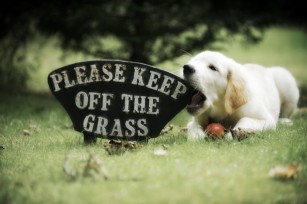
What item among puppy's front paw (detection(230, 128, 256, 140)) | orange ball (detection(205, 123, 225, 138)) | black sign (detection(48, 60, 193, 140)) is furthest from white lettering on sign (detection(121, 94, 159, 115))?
puppy's front paw (detection(230, 128, 256, 140))

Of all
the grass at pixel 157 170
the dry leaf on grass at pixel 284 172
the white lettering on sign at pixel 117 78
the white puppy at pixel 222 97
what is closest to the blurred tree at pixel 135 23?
the grass at pixel 157 170

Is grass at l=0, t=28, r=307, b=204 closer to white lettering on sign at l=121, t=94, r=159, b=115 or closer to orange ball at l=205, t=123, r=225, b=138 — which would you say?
orange ball at l=205, t=123, r=225, b=138

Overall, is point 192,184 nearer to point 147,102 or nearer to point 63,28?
point 147,102

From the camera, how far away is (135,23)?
9.02m

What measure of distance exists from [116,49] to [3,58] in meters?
2.34

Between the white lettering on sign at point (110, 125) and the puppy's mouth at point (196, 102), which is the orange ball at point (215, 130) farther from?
the white lettering on sign at point (110, 125)

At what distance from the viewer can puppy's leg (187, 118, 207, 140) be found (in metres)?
5.36

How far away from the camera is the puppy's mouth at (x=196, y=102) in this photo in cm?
540

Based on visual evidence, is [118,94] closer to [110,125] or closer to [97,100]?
[97,100]

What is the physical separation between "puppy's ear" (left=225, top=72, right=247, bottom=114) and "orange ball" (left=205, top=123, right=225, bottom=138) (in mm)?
194

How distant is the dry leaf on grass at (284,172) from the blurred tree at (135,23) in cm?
511

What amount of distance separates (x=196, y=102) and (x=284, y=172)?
70.7 inches

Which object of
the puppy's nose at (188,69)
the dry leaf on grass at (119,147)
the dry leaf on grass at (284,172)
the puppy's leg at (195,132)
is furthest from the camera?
the puppy's leg at (195,132)

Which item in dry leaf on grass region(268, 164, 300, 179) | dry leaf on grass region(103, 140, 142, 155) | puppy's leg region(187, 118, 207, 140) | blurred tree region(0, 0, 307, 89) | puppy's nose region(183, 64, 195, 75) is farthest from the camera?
blurred tree region(0, 0, 307, 89)
